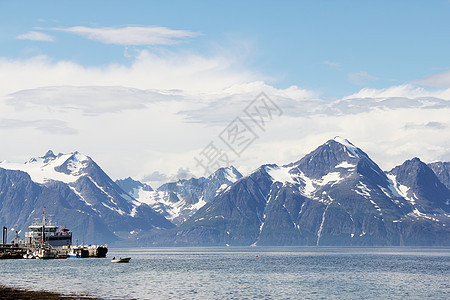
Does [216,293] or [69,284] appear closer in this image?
[216,293]

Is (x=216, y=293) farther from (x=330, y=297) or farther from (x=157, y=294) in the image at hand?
(x=330, y=297)

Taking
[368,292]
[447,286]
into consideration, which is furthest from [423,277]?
[368,292]

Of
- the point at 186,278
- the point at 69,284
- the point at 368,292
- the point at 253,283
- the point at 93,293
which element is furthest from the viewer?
the point at 186,278

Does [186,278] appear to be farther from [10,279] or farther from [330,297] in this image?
[330,297]

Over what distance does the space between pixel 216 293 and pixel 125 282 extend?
3325 centimetres

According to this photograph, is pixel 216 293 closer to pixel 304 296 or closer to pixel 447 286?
pixel 304 296

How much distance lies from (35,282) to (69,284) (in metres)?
→ 10.3

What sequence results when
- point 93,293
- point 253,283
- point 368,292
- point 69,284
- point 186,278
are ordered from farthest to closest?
point 186,278 → point 253,283 → point 69,284 → point 368,292 → point 93,293

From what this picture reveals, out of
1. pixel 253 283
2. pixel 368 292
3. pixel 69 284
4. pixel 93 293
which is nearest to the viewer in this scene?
pixel 93 293

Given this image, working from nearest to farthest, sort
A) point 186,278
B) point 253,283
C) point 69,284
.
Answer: point 69,284 → point 253,283 → point 186,278

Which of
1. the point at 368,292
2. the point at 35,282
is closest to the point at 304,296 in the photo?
the point at 368,292

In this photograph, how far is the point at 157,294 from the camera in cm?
12088

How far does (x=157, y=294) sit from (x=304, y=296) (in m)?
29.9

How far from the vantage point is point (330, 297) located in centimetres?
12119
